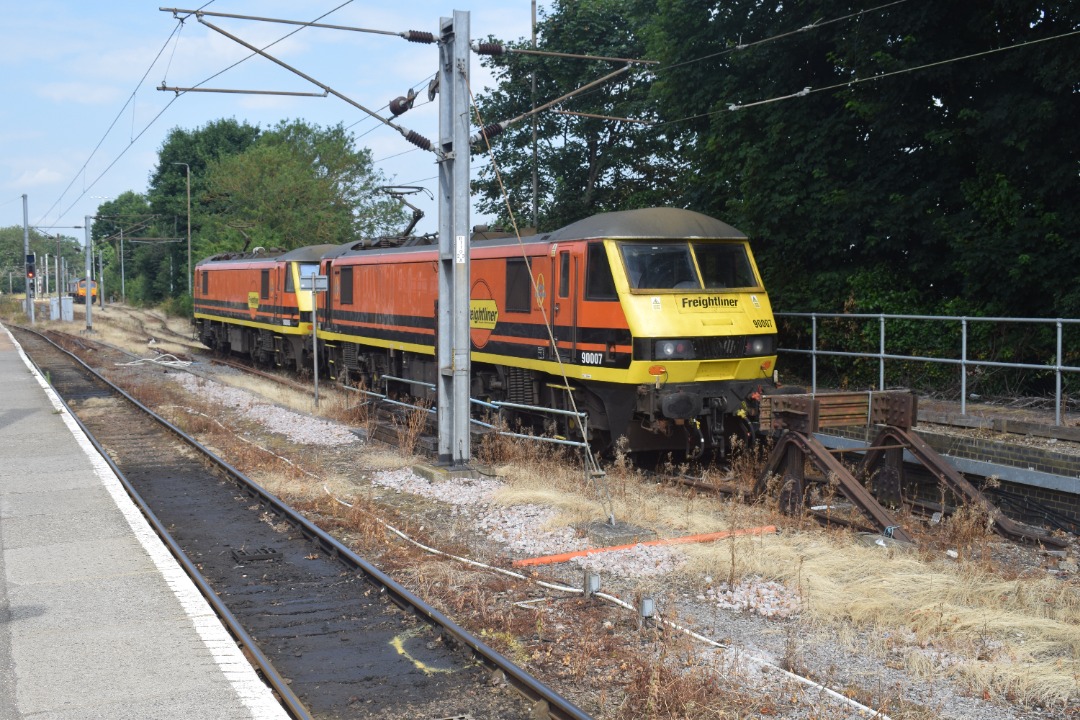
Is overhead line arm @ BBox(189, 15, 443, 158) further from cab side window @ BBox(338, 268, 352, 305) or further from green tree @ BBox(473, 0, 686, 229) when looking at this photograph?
green tree @ BBox(473, 0, 686, 229)

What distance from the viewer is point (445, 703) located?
5785 mm

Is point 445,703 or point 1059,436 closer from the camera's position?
point 445,703

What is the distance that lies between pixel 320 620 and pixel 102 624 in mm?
1431

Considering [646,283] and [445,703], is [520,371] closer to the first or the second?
[646,283]

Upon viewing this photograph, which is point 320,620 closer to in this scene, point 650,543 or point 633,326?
point 650,543

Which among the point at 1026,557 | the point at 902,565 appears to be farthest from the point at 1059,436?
the point at 902,565

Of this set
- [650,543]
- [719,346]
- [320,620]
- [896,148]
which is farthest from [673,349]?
[896,148]

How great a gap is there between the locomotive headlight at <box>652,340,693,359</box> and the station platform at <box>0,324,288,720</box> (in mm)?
5850

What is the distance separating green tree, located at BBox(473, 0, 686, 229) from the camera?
95.5 feet

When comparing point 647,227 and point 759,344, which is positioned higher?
point 647,227

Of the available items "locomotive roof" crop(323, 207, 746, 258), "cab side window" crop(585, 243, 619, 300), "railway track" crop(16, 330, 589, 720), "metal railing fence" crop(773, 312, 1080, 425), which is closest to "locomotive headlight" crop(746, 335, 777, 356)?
"locomotive roof" crop(323, 207, 746, 258)

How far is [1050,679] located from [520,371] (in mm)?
9505

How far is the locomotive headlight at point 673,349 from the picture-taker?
39.8ft

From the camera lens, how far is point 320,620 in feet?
24.3
